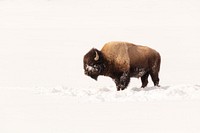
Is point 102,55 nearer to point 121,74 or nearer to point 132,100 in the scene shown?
point 121,74

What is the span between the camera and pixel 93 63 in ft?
50.5

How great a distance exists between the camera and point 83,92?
15.3 meters

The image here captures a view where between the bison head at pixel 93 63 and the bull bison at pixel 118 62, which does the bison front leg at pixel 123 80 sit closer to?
the bull bison at pixel 118 62

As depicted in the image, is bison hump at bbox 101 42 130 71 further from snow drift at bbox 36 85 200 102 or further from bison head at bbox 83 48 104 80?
snow drift at bbox 36 85 200 102

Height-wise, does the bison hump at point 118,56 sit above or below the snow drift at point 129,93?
above

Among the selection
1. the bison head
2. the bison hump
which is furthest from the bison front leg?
the bison head

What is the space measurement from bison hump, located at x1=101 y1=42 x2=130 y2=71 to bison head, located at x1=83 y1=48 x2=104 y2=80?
0.92 ft

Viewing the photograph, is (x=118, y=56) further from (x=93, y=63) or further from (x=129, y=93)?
(x=129, y=93)

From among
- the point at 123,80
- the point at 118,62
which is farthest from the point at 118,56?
the point at 123,80

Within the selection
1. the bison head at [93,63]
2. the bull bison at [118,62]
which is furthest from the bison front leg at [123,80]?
the bison head at [93,63]

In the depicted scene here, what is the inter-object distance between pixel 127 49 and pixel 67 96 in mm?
2243

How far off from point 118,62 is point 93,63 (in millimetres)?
675

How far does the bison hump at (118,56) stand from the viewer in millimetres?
15578

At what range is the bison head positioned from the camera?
50.3ft
